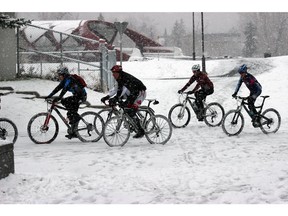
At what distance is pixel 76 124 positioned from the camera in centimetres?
926

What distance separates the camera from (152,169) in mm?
6758

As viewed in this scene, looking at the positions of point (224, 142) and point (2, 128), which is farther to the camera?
point (224, 142)

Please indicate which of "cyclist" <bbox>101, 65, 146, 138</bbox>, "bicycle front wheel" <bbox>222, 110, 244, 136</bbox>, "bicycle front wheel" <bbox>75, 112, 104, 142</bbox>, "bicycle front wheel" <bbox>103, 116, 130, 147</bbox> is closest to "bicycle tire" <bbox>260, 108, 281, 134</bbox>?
"bicycle front wheel" <bbox>222, 110, 244, 136</bbox>

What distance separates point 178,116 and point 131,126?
314 cm

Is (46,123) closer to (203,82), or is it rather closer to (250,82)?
(203,82)

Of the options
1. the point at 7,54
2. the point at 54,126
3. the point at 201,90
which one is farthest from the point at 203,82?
the point at 7,54

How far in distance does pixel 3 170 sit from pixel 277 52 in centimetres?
2490

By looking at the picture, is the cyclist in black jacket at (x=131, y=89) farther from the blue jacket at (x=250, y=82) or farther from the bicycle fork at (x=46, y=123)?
the blue jacket at (x=250, y=82)

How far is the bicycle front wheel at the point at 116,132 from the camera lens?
28.3ft

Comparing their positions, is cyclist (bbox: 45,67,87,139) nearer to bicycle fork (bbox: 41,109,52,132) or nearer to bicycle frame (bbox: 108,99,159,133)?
bicycle fork (bbox: 41,109,52,132)

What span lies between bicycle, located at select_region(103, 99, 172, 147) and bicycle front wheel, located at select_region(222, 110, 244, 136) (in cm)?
191

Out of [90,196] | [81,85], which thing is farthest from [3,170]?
[81,85]

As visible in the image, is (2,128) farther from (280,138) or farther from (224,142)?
(280,138)

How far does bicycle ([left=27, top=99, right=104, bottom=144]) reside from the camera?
9094 millimetres
